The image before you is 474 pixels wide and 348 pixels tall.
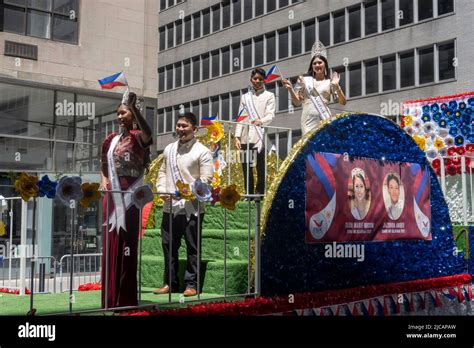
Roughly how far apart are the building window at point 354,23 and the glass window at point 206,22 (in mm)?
13723

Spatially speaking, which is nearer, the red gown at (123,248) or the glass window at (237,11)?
the red gown at (123,248)

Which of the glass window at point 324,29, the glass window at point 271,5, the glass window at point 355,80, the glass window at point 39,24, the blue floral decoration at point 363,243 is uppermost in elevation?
the glass window at point 271,5

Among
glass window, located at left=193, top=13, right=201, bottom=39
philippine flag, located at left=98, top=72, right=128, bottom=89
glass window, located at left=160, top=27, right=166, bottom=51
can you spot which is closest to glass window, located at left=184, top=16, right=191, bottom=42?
glass window, located at left=193, top=13, right=201, bottom=39

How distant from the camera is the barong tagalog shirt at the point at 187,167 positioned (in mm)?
7500

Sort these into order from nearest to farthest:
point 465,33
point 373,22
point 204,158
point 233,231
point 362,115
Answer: point 204,158
point 233,231
point 362,115
point 465,33
point 373,22

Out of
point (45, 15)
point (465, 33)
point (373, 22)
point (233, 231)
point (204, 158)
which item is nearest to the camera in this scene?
point (204, 158)

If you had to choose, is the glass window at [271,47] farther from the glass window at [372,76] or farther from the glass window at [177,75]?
the glass window at [177,75]

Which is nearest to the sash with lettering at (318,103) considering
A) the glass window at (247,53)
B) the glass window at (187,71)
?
the glass window at (247,53)

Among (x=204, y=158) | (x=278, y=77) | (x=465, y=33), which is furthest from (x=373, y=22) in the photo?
(x=204, y=158)

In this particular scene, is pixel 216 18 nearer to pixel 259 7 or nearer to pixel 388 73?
pixel 259 7

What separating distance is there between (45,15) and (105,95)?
2.73m

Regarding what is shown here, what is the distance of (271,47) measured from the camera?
4497 centimetres

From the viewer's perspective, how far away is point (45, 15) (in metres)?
17.7

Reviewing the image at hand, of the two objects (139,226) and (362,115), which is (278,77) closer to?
(362,115)
